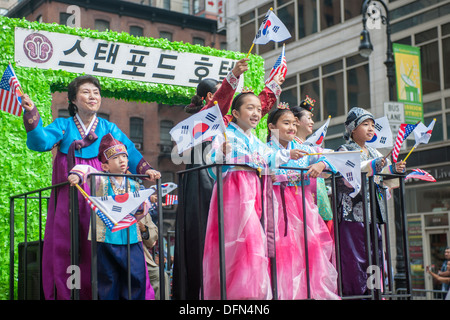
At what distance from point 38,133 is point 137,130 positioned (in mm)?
29974

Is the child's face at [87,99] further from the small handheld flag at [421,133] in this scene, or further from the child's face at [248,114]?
the small handheld flag at [421,133]

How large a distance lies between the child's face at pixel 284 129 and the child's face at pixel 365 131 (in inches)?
34.0

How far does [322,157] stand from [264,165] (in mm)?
573

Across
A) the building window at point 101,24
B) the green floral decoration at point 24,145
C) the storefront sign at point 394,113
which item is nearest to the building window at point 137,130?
the building window at point 101,24

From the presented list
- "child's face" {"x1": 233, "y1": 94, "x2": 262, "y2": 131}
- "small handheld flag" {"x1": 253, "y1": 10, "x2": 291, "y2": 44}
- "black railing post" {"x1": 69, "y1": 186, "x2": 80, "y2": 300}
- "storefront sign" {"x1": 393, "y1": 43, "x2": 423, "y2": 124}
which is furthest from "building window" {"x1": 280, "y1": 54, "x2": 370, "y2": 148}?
"black railing post" {"x1": 69, "y1": 186, "x2": 80, "y2": 300}

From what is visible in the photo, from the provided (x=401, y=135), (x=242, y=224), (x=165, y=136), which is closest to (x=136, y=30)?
(x=165, y=136)

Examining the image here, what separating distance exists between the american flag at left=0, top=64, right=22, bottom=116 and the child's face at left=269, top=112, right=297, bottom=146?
206cm

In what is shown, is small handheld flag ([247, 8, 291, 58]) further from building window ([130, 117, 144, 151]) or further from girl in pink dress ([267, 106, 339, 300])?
building window ([130, 117, 144, 151])

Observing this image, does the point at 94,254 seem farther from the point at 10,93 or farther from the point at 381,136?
the point at 381,136

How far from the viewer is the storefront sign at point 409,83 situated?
46.0 ft

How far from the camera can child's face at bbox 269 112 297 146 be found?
4992 millimetres
